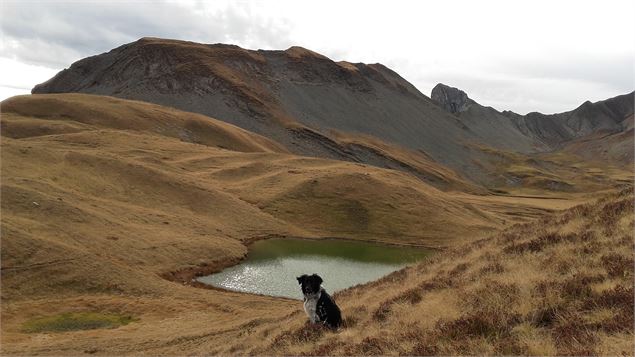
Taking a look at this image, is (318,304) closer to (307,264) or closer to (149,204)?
(307,264)

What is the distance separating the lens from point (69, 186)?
57.2 m

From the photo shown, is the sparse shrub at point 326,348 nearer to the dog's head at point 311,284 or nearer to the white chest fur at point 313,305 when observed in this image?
the white chest fur at point 313,305

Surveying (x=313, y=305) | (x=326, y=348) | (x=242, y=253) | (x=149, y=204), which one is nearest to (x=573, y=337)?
(x=326, y=348)

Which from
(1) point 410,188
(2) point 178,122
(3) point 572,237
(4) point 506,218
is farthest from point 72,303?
(2) point 178,122

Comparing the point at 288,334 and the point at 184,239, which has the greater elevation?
the point at 288,334

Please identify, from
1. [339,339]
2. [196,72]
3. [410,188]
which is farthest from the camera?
[196,72]

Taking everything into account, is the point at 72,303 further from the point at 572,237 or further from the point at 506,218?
the point at 506,218

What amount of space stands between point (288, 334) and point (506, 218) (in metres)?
98.6

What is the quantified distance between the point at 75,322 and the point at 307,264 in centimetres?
2829

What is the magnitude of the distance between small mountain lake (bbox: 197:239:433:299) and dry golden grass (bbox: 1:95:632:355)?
2.70 meters

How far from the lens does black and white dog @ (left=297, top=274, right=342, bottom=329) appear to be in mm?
15727

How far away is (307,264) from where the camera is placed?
5575 cm

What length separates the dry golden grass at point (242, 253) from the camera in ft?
41.0

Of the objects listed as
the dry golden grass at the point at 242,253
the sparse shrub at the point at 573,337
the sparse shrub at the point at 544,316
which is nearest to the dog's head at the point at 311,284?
the dry golden grass at the point at 242,253
